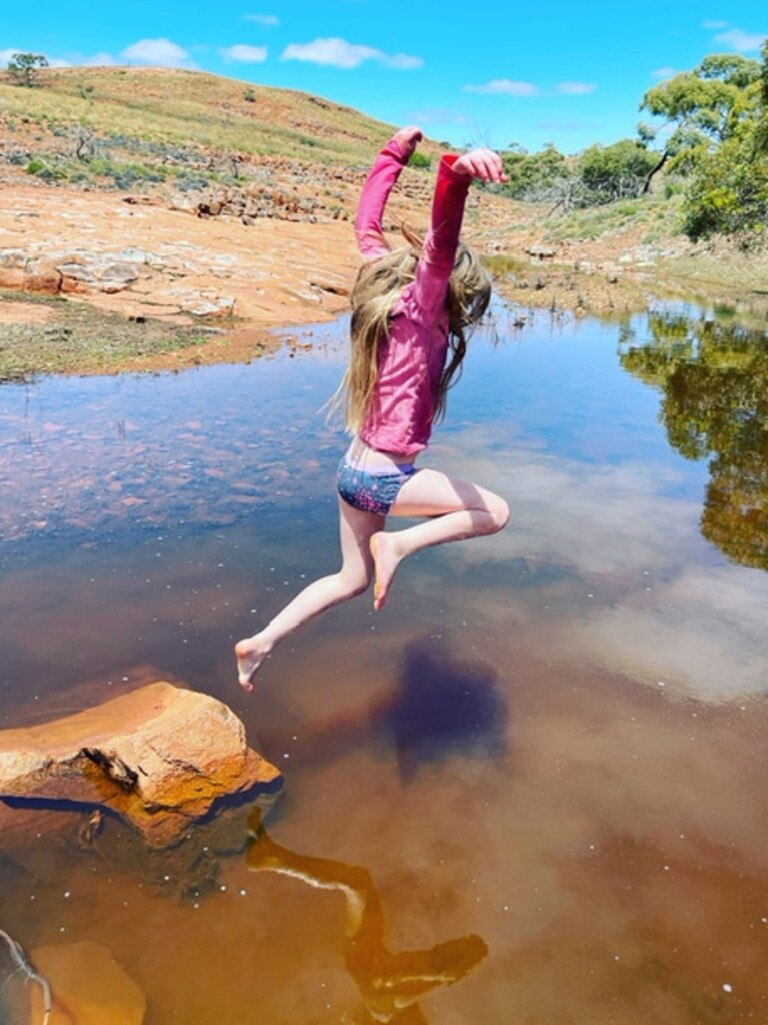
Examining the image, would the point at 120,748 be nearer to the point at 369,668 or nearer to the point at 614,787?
the point at 369,668

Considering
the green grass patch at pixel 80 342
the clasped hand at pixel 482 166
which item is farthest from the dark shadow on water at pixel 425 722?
the green grass patch at pixel 80 342

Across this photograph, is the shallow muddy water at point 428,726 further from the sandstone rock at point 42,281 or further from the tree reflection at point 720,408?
Result: the sandstone rock at point 42,281

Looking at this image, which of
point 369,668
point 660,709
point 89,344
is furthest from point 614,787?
point 89,344

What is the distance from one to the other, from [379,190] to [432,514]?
120 cm

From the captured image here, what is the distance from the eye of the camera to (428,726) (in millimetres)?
3211

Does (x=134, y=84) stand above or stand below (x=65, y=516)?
above

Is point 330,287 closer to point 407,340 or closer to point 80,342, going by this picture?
point 80,342

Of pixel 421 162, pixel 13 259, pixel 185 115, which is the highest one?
pixel 185 115

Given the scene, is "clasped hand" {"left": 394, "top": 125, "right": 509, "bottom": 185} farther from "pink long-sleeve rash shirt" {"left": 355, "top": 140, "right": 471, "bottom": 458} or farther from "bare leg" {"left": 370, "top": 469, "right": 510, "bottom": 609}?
"bare leg" {"left": 370, "top": 469, "right": 510, "bottom": 609}

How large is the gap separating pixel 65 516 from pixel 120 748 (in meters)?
2.58

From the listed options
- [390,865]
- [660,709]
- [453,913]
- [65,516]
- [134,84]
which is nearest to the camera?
[453,913]

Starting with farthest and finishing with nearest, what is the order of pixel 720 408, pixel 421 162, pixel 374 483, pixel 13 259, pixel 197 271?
1. pixel 421 162
2. pixel 197 271
3. pixel 13 259
4. pixel 720 408
5. pixel 374 483

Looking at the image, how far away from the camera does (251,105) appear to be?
78.4 m

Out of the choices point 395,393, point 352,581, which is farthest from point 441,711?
point 395,393
